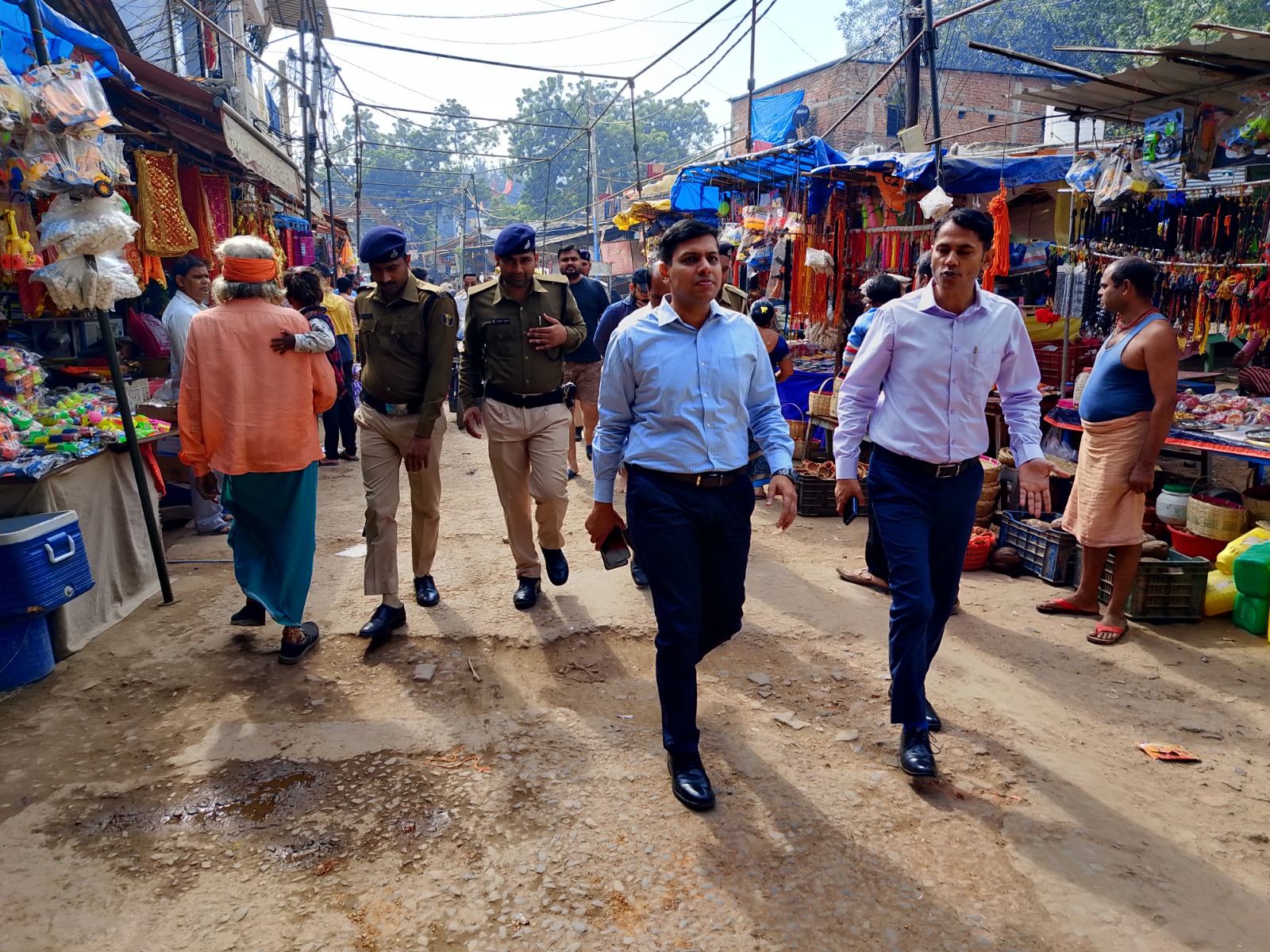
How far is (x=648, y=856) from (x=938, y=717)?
1506mm

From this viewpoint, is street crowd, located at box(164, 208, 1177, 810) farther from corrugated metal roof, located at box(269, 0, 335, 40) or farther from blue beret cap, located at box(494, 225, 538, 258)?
corrugated metal roof, located at box(269, 0, 335, 40)

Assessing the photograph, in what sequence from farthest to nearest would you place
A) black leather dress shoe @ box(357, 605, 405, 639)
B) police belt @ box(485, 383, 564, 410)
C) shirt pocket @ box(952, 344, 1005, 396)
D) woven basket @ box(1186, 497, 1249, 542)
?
woven basket @ box(1186, 497, 1249, 542), police belt @ box(485, 383, 564, 410), black leather dress shoe @ box(357, 605, 405, 639), shirt pocket @ box(952, 344, 1005, 396)

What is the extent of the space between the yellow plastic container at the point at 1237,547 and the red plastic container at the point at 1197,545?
214 millimetres

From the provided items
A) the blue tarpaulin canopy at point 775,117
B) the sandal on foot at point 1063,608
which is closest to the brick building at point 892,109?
the blue tarpaulin canopy at point 775,117

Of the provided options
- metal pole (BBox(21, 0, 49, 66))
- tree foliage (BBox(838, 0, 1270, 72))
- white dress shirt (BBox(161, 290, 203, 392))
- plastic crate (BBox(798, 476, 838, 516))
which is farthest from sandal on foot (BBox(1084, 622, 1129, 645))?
tree foliage (BBox(838, 0, 1270, 72))

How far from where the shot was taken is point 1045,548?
5.52m

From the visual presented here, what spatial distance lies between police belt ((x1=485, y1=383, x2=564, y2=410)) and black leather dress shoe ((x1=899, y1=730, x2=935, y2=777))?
2.55m

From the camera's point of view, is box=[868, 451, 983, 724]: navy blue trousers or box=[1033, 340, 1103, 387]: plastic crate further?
box=[1033, 340, 1103, 387]: plastic crate

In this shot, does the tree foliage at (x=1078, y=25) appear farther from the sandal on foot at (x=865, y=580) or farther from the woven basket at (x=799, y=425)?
the sandal on foot at (x=865, y=580)

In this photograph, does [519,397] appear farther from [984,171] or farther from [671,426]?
[984,171]

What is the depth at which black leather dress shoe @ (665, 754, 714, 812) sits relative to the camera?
2.87 m

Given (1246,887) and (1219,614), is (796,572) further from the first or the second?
(1246,887)

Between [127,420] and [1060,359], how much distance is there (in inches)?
282

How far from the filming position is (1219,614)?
4902 millimetres
